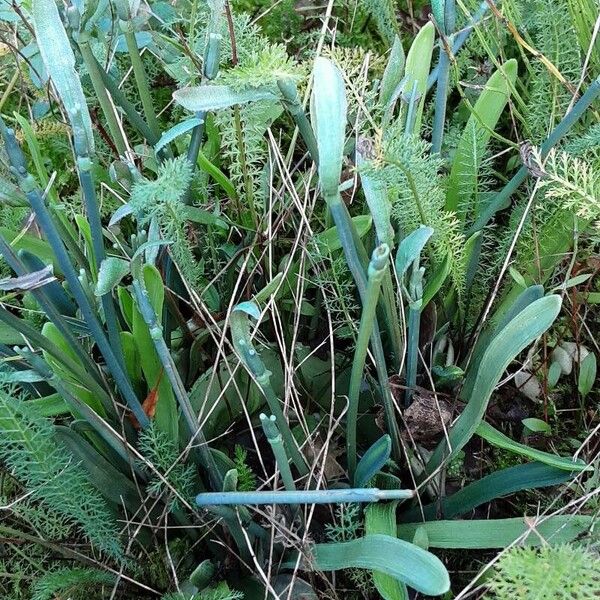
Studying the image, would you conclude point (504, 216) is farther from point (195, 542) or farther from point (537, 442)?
point (195, 542)

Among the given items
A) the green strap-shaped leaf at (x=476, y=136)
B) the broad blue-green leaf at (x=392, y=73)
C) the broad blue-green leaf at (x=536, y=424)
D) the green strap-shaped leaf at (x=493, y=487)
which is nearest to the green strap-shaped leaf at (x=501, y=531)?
the green strap-shaped leaf at (x=493, y=487)

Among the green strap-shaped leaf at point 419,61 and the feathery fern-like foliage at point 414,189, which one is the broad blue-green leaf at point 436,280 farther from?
the green strap-shaped leaf at point 419,61

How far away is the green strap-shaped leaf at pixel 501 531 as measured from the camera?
0.76 m

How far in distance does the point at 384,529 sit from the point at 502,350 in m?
0.24

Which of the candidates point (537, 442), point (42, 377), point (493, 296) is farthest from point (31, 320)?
point (537, 442)

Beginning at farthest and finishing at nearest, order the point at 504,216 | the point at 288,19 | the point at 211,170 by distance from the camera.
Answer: the point at 288,19, the point at 504,216, the point at 211,170

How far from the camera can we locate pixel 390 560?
67 cm

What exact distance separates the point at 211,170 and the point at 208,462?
387mm

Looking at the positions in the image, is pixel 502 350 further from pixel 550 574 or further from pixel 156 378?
pixel 156 378

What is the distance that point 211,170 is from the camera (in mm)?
942

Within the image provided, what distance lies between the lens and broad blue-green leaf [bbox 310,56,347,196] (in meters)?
0.56

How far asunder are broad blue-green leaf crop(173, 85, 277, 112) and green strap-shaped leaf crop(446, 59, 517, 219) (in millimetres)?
400

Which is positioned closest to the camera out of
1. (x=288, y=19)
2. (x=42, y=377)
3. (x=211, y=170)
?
(x=42, y=377)

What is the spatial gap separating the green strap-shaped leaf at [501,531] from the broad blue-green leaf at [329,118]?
44cm
